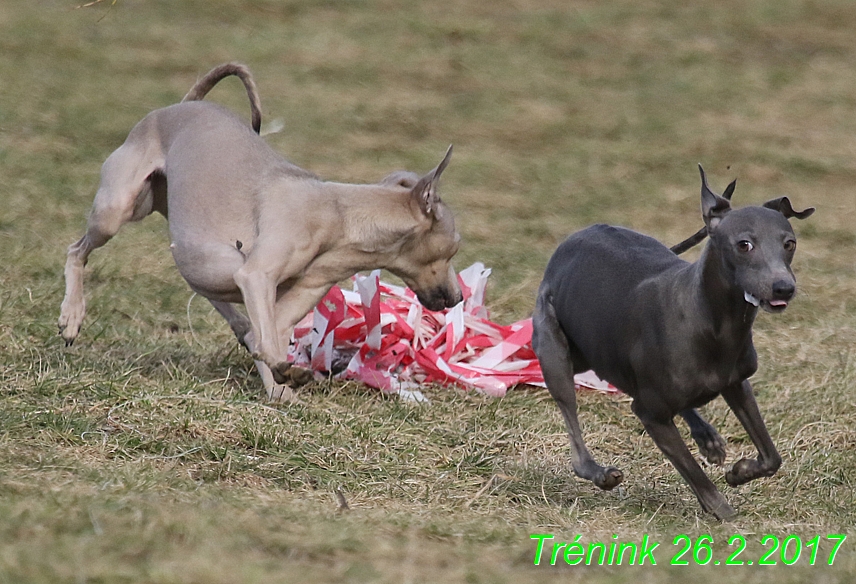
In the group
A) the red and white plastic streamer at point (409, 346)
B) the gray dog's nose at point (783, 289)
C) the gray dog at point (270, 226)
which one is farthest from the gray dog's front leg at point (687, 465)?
the red and white plastic streamer at point (409, 346)

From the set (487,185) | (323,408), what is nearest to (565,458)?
(323,408)

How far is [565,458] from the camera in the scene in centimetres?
655

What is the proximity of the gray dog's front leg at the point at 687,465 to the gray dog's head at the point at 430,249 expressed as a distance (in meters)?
1.73

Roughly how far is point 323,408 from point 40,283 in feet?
9.94

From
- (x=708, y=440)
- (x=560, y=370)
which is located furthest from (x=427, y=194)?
(x=708, y=440)

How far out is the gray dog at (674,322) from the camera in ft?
16.1

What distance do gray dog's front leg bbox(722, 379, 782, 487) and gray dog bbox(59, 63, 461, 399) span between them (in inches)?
71.5

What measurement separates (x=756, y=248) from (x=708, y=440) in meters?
1.29

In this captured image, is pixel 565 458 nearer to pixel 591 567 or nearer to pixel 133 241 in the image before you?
pixel 591 567

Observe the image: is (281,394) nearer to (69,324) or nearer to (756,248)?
(69,324)

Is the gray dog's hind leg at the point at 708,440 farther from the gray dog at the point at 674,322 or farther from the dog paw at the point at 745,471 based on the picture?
the dog paw at the point at 745,471

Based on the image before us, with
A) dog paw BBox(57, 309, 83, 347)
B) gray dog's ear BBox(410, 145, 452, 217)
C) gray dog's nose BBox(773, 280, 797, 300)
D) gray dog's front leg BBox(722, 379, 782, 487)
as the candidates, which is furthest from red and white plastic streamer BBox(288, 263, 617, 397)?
gray dog's nose BBox(773, 280, 797, 300)

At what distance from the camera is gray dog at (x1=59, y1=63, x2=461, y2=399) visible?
6395 mm

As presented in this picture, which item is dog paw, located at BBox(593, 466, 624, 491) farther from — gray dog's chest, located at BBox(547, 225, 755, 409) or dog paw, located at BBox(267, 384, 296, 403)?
dog paw, located at BBox(267, 384, 296, 403)
